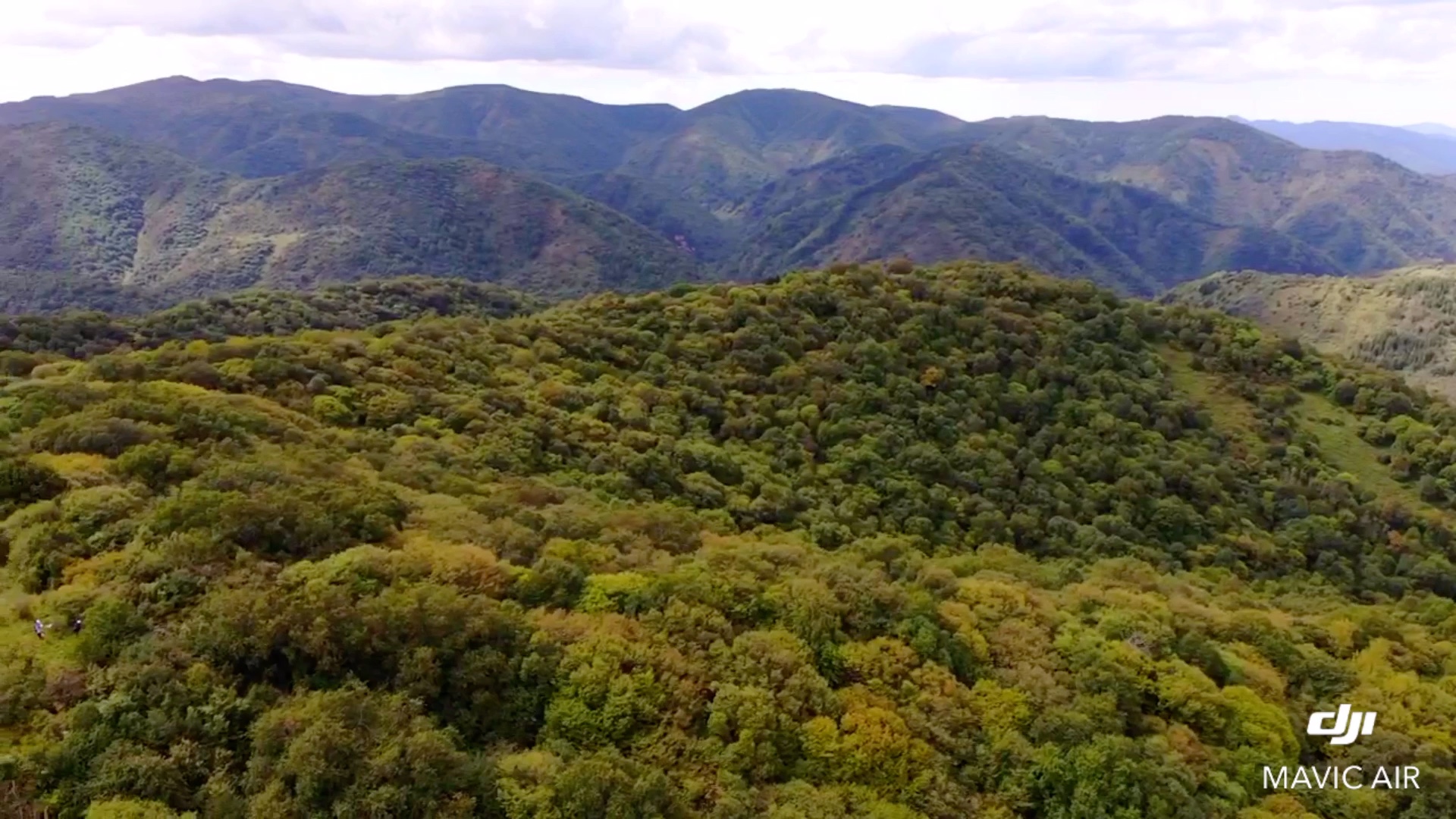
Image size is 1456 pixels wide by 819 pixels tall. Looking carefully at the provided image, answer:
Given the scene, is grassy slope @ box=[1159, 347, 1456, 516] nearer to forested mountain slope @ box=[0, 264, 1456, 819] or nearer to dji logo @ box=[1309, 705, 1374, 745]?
forested mountain slope @ box=[0, 264, 1456, 819]

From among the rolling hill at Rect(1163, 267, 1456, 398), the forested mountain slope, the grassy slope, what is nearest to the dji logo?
the forested mountain slope

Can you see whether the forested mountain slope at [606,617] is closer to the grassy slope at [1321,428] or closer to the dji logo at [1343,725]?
the dji logo at [1343,725]

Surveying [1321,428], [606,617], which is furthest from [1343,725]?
[1321,428]

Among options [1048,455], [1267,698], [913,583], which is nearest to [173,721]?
[913,583]

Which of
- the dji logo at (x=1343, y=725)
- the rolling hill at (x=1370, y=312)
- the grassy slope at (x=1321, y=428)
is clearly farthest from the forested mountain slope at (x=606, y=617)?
the rolling hill at (x=1370, y=312)

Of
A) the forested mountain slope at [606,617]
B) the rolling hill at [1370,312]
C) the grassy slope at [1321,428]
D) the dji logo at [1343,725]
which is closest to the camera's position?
the forested mountain slope at [606,617]

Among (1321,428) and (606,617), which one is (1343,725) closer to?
(606,617)
